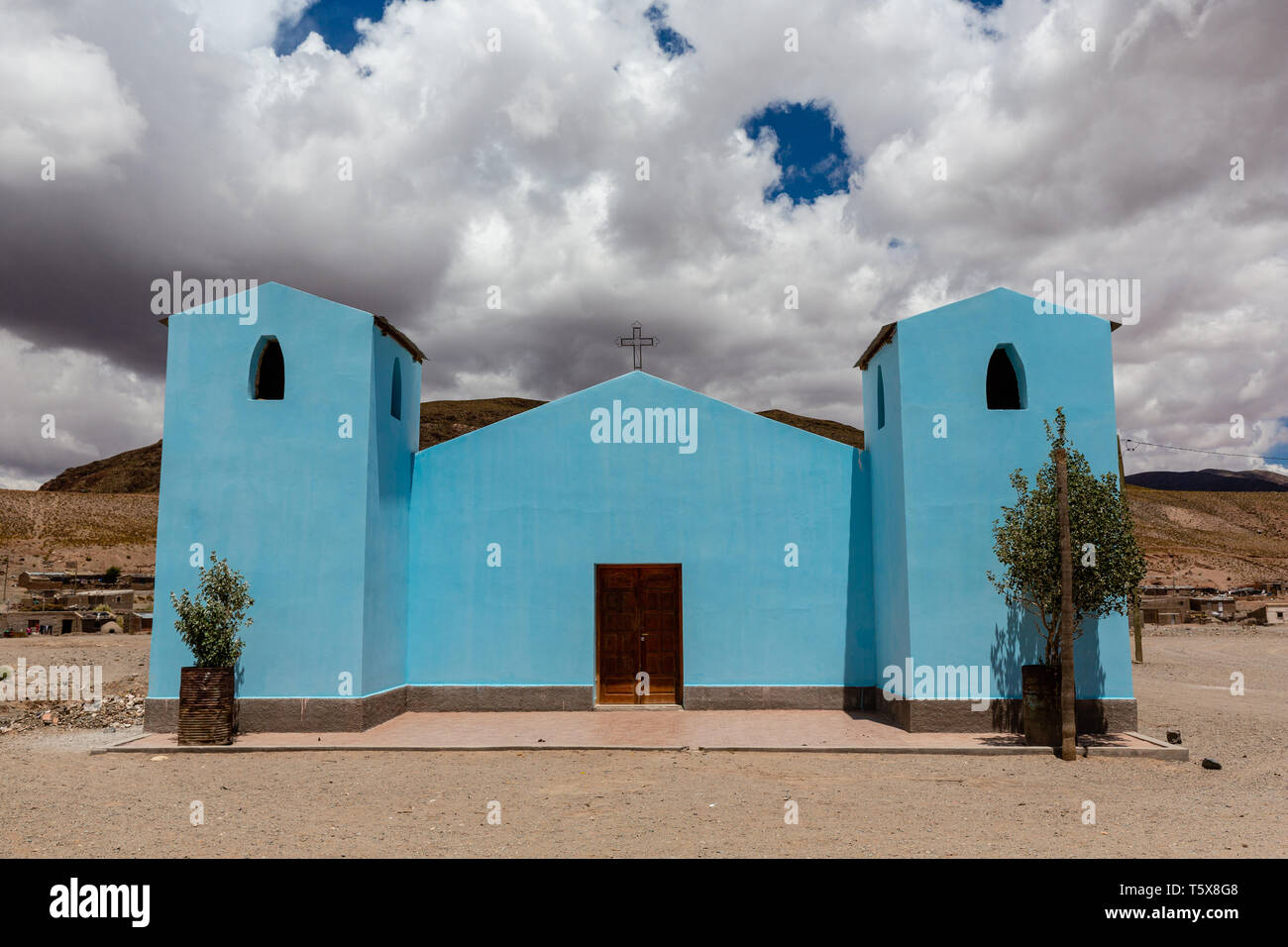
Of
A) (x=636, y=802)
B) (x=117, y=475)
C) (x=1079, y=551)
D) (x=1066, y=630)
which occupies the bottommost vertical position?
(x=636, y=802)

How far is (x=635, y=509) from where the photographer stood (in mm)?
13828

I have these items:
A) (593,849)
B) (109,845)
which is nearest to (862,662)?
(593,849)

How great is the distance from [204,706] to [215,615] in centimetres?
119

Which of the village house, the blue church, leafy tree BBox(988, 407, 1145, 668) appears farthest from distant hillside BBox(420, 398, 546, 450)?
leafy tree BBox(988, 407, 1145, 668)

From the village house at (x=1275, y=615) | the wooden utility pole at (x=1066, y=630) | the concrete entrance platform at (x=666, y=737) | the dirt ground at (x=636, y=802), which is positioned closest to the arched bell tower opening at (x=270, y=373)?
the concrete entrance platform at (x=666, y=737)

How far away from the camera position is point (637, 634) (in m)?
13.8

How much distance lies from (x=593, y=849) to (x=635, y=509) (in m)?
7.60

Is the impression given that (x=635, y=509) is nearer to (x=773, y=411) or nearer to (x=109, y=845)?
(x=109, y=845)

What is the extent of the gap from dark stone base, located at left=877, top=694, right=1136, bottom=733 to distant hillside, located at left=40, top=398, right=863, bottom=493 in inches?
4467

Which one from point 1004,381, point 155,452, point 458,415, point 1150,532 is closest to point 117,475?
point 155,452

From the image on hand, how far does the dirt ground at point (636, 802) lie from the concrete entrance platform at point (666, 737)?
24 cm

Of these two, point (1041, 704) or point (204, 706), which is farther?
point (204, 706)

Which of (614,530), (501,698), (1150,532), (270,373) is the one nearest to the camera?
(270,373)

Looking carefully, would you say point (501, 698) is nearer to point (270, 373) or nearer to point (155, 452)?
point (270, 373)
